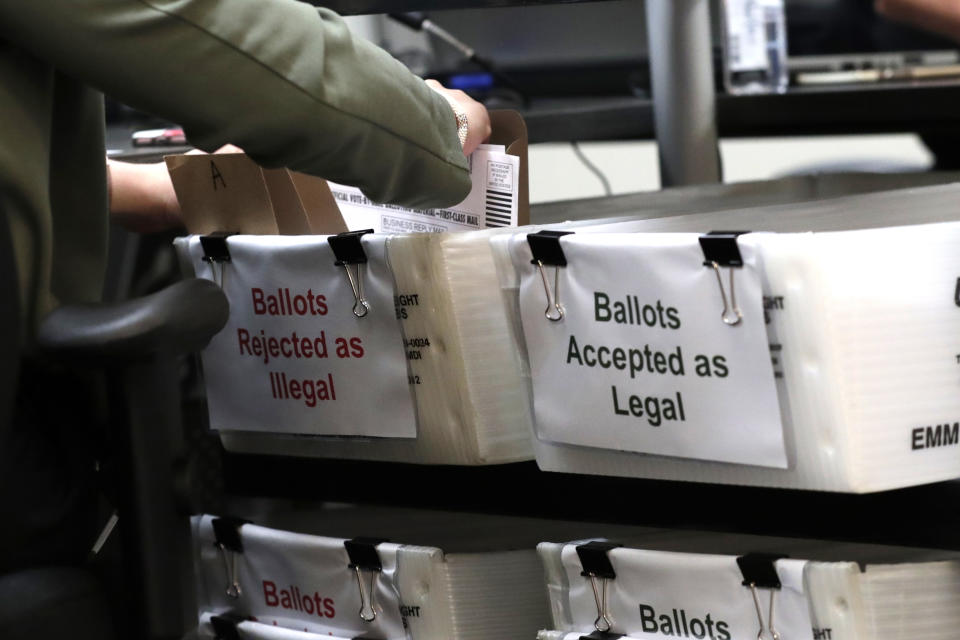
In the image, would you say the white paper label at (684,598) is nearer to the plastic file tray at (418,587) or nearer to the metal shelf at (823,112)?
the plastic file tray at (418,587)

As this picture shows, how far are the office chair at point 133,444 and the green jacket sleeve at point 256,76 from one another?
119 mm

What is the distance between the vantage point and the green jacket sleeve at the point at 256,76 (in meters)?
0.83

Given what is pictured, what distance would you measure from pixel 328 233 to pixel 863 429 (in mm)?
539

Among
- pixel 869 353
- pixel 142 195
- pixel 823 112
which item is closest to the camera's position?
pixel 869 353

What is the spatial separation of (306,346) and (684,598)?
0.39m

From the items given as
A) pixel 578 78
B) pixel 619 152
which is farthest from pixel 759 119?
pixel 619 152

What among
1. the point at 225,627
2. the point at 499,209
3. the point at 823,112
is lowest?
the point at 225,627

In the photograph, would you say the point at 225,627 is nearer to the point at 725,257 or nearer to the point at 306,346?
the point at 306,346

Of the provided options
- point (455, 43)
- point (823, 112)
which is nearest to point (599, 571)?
point (823, 112)

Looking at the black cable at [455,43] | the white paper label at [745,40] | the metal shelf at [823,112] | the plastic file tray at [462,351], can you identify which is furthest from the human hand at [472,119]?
the white paper label at [745,40]

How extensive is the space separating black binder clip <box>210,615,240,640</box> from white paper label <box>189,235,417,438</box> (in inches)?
7.1

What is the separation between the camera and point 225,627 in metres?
1.19

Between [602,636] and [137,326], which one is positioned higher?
[137,326]

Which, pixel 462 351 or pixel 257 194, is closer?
pixel 462 351
